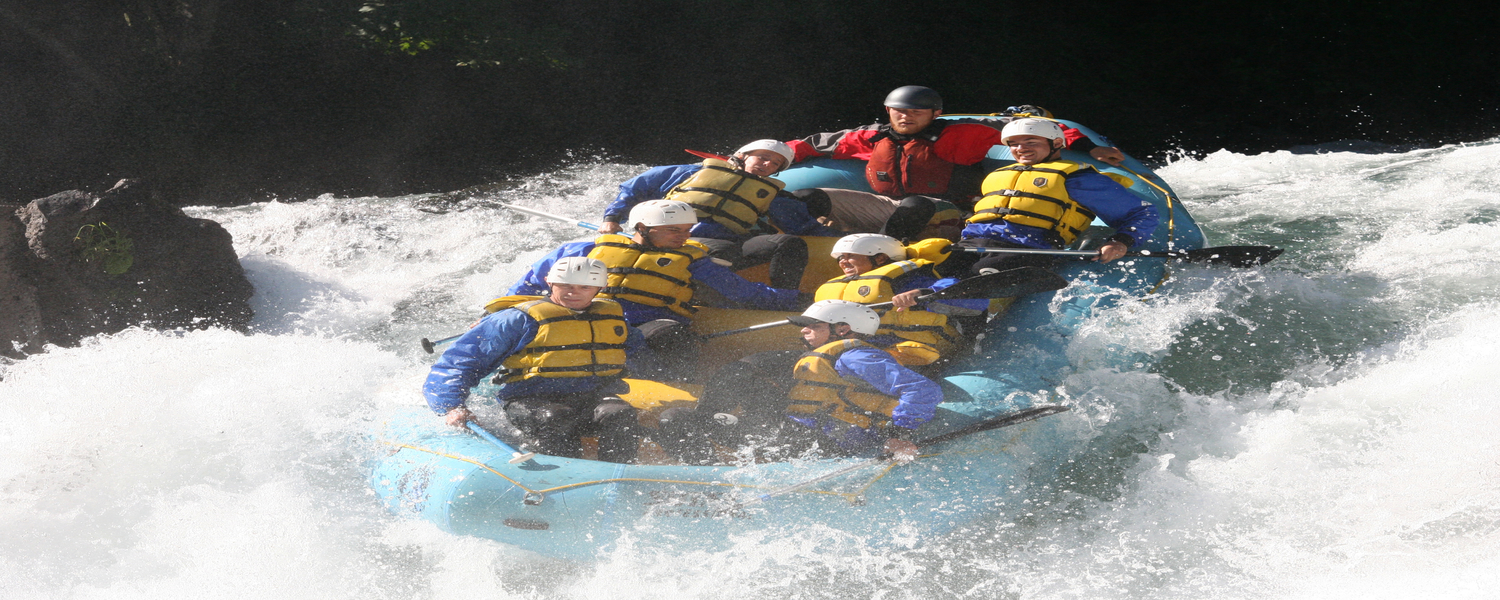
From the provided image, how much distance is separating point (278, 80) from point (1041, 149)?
7.50m

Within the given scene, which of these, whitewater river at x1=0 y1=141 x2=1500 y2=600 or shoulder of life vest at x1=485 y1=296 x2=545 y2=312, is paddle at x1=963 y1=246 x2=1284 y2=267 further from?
shoulder of life vest at x1=485 y1=296 x2=545 y2=312

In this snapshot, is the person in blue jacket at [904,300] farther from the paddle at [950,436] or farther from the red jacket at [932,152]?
the red jacket at [932,152]

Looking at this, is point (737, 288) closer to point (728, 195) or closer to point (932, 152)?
point (728, 195)

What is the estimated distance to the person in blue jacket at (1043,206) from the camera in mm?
Answer: 4652

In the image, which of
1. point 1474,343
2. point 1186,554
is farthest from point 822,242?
point 1474,343

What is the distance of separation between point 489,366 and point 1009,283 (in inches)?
76.8

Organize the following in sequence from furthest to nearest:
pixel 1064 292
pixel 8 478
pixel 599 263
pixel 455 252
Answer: pixel 455 252
pixel 1064 292
pixel 8 478
pixel 599 263

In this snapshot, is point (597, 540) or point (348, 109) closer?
point (597, 540)

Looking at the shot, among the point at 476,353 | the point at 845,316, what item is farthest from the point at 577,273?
the point at 845,316

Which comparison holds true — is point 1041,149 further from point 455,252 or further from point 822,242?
point 455,252

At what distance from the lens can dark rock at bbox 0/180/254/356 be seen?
5.49 m

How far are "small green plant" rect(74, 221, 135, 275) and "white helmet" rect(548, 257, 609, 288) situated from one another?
3.34 meters

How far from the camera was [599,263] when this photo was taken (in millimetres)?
3793

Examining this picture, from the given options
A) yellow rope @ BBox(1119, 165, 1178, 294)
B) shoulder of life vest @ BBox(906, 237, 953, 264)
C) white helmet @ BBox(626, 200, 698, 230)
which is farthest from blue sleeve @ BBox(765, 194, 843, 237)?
yellow rope @ BBox(1119, 165, 1178, 294)
